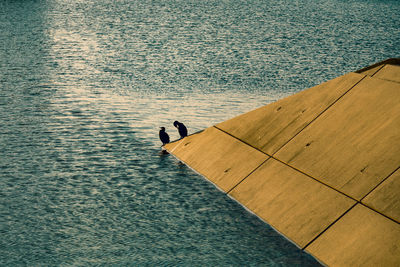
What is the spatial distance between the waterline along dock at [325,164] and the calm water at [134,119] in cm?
87

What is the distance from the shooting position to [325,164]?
2144cm

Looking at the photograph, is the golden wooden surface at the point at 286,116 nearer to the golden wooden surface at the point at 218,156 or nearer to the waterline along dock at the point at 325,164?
the waterline along dock at the point at 325,164

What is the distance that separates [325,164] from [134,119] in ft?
51.8

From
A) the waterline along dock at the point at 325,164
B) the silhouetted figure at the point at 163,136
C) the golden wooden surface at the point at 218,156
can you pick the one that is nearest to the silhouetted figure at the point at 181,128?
the golden wooden surface at the point at 218,156

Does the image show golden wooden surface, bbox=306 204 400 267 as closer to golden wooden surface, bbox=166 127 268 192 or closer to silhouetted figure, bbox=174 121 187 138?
golden wooden surface, bbox=166 127 268 192

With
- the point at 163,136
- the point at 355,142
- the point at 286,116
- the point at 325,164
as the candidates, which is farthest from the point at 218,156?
the point at 355,142

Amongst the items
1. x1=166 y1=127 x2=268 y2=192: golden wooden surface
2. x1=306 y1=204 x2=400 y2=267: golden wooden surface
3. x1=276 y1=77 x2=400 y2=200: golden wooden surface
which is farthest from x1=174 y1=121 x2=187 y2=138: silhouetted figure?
x1=306 y1=204 x2=400 y2=267: golden wooden surface

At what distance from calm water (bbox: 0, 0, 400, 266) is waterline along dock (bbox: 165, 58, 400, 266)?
87 cm

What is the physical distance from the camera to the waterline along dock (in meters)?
18.1

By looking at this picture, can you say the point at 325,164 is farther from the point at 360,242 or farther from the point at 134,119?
the point at 134,119

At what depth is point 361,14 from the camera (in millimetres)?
95875

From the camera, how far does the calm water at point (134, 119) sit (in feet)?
66.3

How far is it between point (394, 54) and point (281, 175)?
42024 mm

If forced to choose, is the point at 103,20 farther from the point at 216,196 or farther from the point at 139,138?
the point at 216,196
